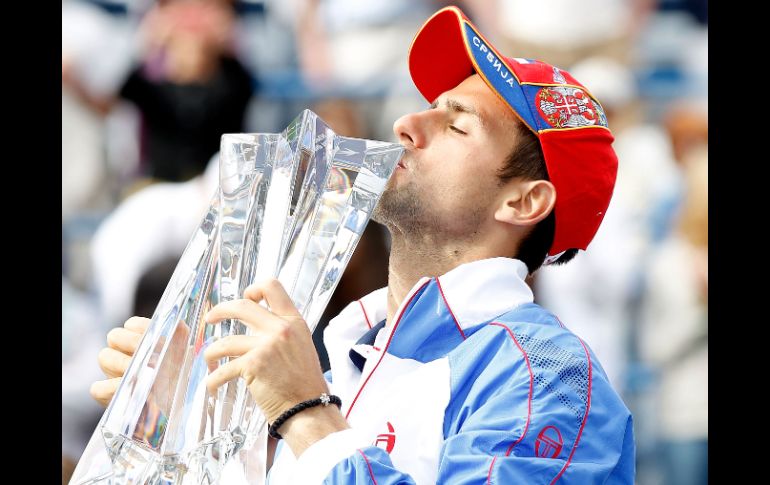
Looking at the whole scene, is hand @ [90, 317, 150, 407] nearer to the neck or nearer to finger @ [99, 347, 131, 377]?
finger @ [99, 347, 131, 377]

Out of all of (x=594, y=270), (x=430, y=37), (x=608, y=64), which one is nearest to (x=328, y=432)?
(x=430, y=37)

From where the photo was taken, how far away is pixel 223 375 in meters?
1.49

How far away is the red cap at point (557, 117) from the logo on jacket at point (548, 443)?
0.63 meters

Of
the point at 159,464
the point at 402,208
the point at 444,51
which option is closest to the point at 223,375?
the point at 159,464

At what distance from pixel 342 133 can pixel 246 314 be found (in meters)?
2.61

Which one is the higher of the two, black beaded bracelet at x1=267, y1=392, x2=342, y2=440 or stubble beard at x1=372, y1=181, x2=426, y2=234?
stubble beard at x1=372, y1=181, x2=426, y2=234

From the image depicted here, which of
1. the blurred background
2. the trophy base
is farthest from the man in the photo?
the blurred background

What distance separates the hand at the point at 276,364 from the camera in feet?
4.86

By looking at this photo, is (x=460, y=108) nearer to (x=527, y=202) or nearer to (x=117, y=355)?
(x=527, y=202)

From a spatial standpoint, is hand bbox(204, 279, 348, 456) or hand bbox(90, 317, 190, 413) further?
hand bbox(90, 317, 190, 413)

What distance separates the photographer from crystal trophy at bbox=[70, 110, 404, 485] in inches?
59.6

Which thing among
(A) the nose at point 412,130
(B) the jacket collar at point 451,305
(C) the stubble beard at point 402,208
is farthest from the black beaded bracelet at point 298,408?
(A) the nose at point 412,130

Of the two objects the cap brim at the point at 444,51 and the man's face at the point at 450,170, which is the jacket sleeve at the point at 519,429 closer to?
the man's face at the point at 450,170

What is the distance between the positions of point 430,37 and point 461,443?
1007 mm
